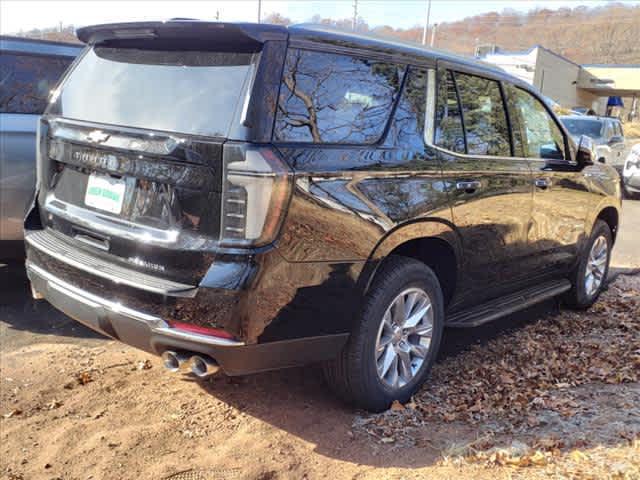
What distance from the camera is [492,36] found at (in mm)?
106875

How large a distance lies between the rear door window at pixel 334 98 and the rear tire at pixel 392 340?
75 cm

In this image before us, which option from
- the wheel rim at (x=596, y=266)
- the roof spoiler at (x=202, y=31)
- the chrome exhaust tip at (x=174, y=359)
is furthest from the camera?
the wheel rim at (x=596, y=266)

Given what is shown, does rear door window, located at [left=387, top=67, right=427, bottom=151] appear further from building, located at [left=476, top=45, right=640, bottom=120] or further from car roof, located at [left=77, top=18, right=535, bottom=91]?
building, located at [left=476, top=45, right=640, bottom=120]

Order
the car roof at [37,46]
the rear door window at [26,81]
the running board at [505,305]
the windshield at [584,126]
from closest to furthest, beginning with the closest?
the running board at [505,305] → the rear door window at [26,81] → the car roof at [37,46] → the windshield at [584,126]

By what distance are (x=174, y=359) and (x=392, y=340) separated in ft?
3.92

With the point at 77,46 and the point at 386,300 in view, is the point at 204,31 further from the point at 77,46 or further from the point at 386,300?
the point at 77,46

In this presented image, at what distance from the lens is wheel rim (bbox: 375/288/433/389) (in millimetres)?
3379

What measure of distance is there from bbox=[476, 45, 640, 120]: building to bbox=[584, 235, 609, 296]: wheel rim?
133 ft

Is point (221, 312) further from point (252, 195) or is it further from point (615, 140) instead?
point (615, 140)

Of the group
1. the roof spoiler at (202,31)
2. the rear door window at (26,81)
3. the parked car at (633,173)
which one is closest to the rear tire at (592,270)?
the roof spoiler at (202,31)

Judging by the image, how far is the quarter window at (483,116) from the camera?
3874 millimetres

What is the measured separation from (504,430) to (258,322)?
60.0 inches

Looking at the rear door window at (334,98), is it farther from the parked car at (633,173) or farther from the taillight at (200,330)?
the parked car at (633,173)

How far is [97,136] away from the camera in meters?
3.04
